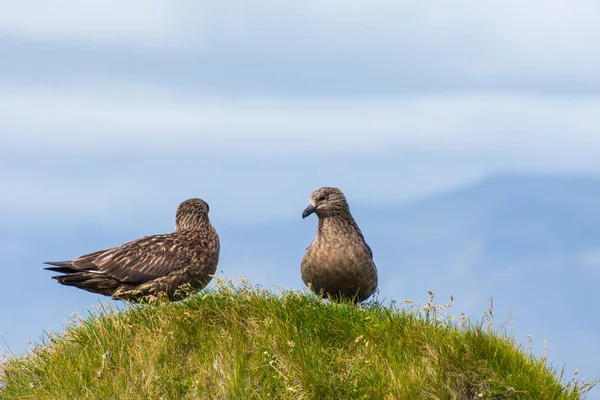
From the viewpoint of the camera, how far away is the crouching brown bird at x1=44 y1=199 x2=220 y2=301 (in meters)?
12.3

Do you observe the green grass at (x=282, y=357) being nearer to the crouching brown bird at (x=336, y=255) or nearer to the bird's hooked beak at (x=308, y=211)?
the crouching brown bird at (x=336, y=255)

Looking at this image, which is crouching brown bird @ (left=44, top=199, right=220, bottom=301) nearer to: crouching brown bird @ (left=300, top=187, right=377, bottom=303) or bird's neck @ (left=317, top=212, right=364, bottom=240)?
crouching brown bird @ (left=300, top=187, right=377, bottom=303)

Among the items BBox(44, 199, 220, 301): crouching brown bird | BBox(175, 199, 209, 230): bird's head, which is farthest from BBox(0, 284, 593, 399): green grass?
BBox(175, 199, 209, 230): bird's head

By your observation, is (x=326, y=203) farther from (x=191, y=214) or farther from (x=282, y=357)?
(x=282, y=357)

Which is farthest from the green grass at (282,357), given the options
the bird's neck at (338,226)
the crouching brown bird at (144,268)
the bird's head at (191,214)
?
the bird's head at (191,214)

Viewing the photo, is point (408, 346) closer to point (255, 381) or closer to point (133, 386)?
point (255, 381)

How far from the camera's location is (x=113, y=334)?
35.1 ft

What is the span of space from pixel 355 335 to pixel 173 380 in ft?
7.71

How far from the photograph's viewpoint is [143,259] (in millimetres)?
12406

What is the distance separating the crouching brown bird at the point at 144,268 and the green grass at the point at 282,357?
4.09 feet

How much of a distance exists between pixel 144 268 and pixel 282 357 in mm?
3632

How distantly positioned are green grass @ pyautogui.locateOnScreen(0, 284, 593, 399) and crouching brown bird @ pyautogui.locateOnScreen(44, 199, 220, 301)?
49.1 inches

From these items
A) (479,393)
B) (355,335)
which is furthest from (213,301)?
(479,393)

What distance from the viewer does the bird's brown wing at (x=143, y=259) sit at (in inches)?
483
